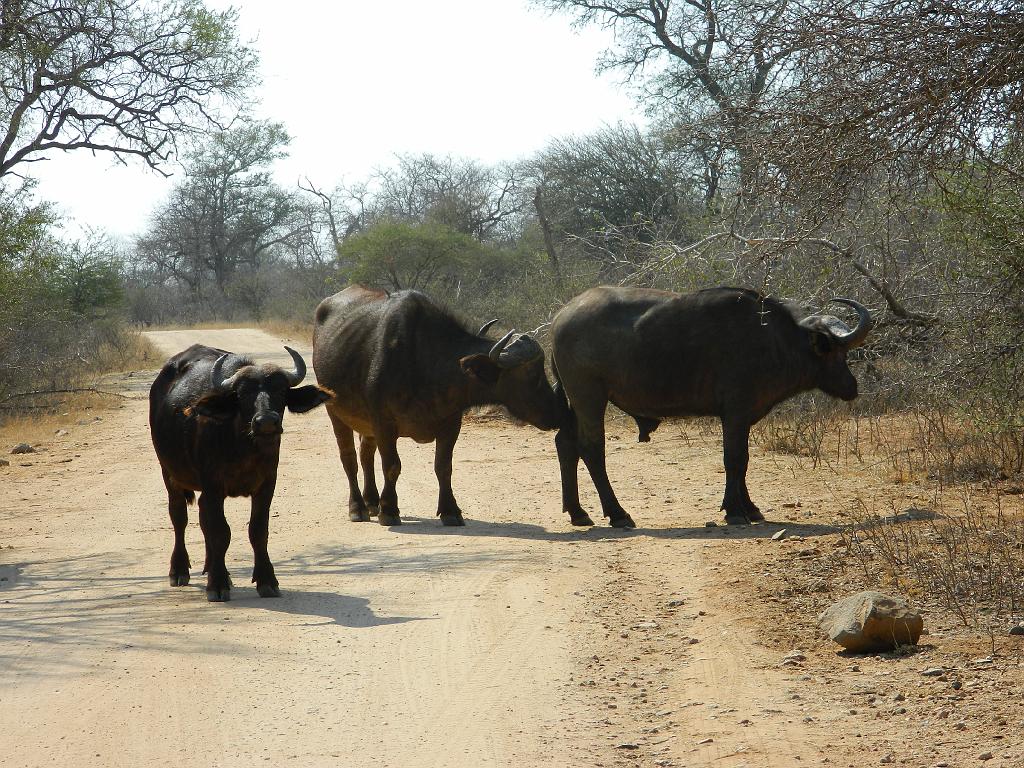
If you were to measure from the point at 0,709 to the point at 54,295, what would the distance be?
88.8ft

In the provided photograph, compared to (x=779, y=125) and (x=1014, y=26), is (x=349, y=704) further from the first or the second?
(x=1014, y=26)

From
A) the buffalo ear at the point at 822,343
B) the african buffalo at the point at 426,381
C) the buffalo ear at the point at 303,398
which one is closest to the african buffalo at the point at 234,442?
the buffalo ear at the point at 303,398

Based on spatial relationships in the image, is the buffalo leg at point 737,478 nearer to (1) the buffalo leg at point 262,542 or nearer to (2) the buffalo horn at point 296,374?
(2) the buffalo horn at point 296,374

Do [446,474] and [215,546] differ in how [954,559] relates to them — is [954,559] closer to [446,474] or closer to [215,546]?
[215,546]

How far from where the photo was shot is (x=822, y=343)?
10445 mm

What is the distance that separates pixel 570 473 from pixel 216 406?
3.81 metres

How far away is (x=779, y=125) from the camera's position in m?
7.25

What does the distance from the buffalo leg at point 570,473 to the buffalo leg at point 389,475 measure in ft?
4.95

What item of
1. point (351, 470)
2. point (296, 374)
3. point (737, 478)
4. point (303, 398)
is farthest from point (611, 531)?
point (296, 374)

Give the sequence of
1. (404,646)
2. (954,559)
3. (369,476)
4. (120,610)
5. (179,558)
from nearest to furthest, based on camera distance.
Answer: (404,646), (954,559), (120,610), (179,558), (369,476)

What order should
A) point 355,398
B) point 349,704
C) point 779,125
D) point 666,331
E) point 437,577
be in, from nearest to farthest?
point 349,704 → point 779,125 → point 437,577 → point 666,331 → point 355,398

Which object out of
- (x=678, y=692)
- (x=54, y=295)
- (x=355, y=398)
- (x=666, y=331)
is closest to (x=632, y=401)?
(x=666, y=331)

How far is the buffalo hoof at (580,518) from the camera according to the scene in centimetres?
1027

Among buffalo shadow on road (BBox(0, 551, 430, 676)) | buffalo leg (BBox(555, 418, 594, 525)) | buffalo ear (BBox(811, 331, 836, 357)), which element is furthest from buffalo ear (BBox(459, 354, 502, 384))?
buffalo ear (BBox(811, 331, 836, 357))
